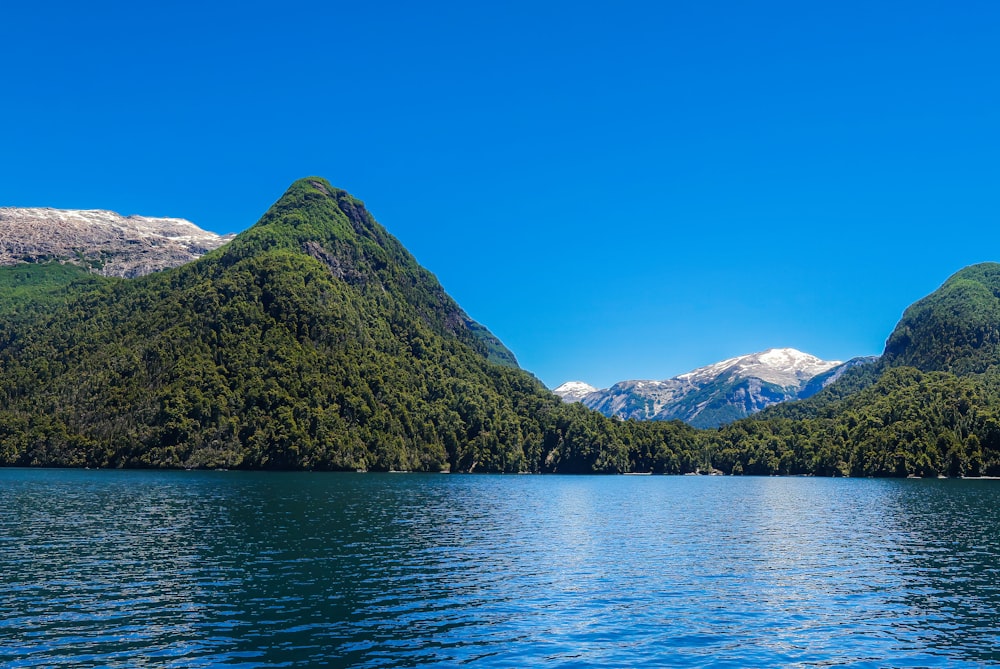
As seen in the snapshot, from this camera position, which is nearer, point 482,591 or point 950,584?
point 482,591

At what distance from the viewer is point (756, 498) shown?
18988 centimetres

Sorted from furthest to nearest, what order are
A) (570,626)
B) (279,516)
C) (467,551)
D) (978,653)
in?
(279,516) < (467,551) < (570,626) < (978,653)

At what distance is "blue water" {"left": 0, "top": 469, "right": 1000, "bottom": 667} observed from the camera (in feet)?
138

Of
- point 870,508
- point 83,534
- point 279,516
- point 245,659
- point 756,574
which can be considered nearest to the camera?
point 245,659

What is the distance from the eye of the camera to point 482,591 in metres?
59.0

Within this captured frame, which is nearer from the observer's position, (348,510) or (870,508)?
(348,510)

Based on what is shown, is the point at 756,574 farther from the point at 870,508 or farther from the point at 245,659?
the point at 870,508

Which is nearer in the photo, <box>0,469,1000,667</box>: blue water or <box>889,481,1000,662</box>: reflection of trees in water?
<box>0,469,1000,667</box>: blue water

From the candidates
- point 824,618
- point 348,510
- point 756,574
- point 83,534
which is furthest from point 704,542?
point 83,534

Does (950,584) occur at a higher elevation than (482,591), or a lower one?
lower

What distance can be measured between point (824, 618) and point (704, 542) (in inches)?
1650

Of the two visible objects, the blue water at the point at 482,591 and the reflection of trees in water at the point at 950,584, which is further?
the reflection of trees in water at the point at 950,584

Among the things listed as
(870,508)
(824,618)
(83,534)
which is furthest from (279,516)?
(870,508)

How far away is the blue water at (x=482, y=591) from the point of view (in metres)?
42.0
